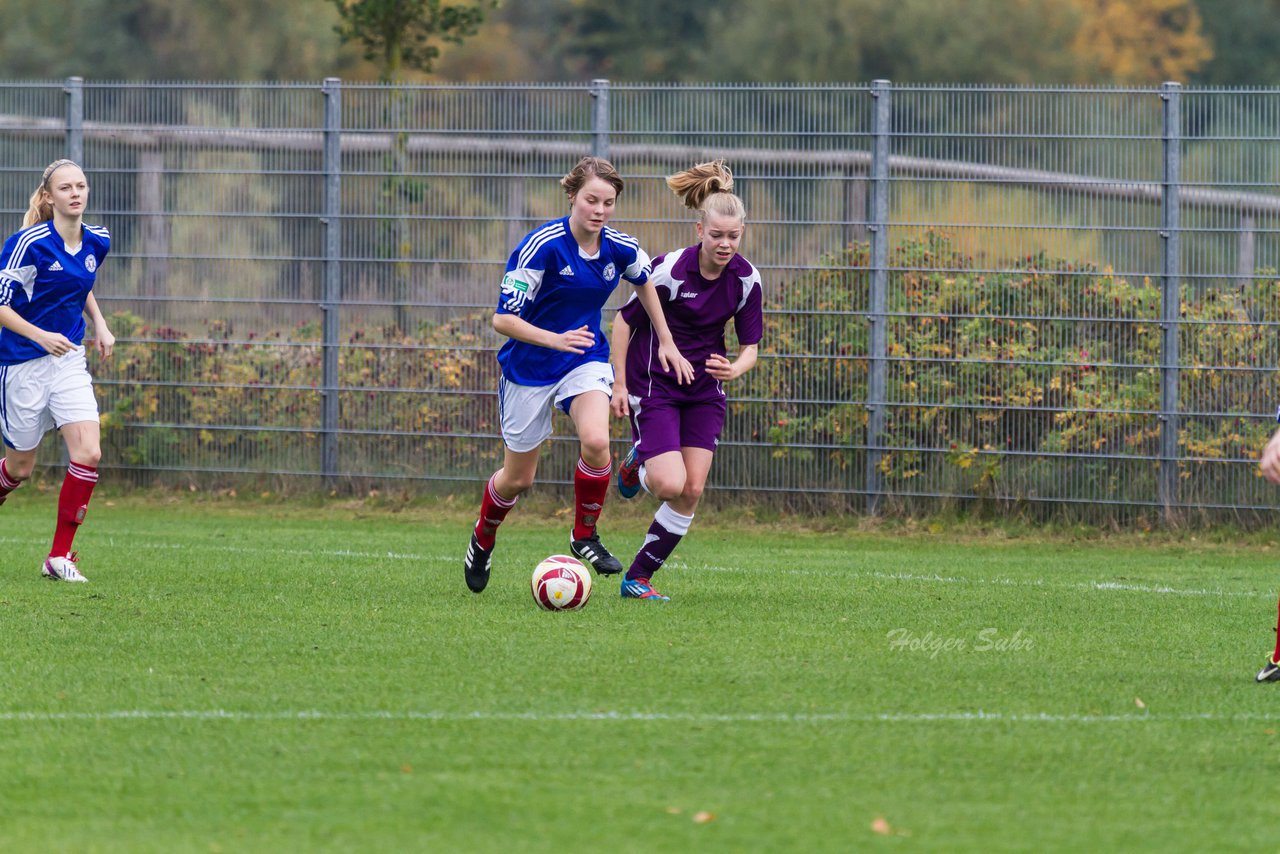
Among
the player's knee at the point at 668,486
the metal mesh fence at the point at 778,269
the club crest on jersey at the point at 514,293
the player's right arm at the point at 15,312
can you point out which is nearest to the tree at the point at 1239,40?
the metal mesh fence at the point at 778,269

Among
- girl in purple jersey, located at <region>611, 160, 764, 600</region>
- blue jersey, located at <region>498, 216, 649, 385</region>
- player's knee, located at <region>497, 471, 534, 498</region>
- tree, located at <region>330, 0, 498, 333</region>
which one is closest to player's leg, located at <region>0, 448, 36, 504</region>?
player's knee, located at <region>497, 471, 534, 498</region>

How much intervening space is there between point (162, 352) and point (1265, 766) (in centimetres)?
1024

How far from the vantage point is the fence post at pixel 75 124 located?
556 inches

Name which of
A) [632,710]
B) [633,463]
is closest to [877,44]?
[633,463]

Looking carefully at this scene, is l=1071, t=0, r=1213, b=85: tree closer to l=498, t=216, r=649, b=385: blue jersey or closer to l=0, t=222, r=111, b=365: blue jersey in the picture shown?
l=498, t=216, r=649, b=385: blue jersey

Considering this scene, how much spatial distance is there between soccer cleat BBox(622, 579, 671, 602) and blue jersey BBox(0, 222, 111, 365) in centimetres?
317

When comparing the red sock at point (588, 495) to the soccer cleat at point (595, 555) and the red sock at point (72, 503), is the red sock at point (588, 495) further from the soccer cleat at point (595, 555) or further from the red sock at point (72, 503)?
the red sock at point (72, 503)

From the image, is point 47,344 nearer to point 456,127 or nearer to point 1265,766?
point 456,127

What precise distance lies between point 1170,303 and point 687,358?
193 inches

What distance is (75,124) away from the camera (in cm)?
1416

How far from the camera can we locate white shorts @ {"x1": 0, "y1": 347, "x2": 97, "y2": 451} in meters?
9.48

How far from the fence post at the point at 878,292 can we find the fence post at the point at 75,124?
19.6ft

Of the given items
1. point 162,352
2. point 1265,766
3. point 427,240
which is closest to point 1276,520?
point 427,240

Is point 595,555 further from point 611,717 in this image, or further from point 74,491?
point 611,717
